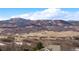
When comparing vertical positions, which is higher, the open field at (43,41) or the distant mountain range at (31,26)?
the distant mountain range at (31,26)

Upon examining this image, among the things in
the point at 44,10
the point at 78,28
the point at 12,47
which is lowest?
the point at 12,47

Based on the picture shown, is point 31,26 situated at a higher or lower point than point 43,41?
higher

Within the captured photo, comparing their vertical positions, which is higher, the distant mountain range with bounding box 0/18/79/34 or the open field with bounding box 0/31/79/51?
the distant mountain range with bounding box 0/18/79/34
